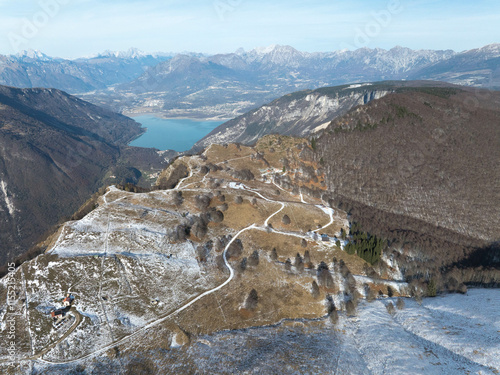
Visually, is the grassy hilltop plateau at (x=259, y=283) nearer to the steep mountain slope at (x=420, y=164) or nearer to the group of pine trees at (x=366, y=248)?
the group of pine trees at (x=366, y=248)

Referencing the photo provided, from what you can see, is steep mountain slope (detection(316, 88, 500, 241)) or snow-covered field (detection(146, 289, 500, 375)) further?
steep mountain slope (detection(316, 88, 500, 241))

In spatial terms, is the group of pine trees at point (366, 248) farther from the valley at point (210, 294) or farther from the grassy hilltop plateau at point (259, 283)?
the valley at point (210, 294)

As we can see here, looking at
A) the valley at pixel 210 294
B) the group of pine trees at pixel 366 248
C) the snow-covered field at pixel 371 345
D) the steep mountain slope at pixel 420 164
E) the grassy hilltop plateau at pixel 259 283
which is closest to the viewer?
the snow-covered field at pixel 371 345

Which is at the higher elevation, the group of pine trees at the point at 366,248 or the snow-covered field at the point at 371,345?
the group of pine trees at the point at 366,248

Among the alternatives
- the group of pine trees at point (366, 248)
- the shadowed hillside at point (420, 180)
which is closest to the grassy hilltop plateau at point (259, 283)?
the group of pine trees at point (366, 248)

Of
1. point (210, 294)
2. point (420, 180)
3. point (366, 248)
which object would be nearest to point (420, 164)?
point (420, 180)

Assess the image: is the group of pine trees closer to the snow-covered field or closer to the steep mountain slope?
the snow-covered field

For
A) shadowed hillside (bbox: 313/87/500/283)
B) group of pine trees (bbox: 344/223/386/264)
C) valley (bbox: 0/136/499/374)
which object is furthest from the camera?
shadowed hillside (bbox: 313/87/500/283)

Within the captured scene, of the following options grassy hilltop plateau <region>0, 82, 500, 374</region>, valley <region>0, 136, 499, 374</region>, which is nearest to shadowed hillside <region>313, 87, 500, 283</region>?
grassy hilltop plateau <region>0, 82, 500, 374</region>

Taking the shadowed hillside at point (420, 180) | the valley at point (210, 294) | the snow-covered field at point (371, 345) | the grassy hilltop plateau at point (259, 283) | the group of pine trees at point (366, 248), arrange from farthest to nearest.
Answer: the shadowed hillside at point (420, 180), the group of pine trees at point (366, 248), the grassy hilltop plateau at point (259, 283), the valley at point (210, 294), the snow-covered field at point (371, 345)

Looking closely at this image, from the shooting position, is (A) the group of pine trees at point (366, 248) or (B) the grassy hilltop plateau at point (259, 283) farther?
(A) the group of pine trees at point (366, 248)

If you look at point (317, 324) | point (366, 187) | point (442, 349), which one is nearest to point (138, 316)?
point (317, 324)

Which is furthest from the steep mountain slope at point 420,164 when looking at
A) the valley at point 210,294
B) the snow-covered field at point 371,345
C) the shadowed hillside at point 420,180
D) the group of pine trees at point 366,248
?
the snow-covered field at point 371,345
